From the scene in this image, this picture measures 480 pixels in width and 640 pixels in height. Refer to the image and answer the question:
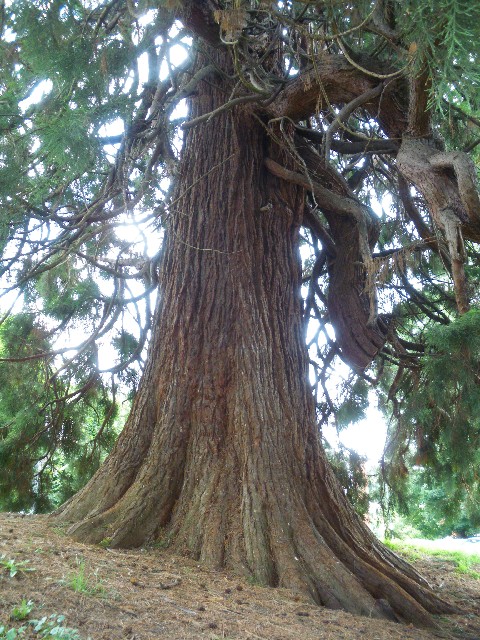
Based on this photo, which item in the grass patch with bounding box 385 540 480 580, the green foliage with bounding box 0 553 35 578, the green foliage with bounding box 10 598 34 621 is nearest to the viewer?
the green foliage with bounding box 10 598 34 621

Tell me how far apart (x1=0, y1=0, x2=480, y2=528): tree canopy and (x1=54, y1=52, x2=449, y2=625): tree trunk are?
32 cm

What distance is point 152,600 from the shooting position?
2.89 metres

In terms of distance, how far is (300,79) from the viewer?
4801mm

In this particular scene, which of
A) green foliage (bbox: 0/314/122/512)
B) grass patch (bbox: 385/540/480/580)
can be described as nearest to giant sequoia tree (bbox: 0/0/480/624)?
green foliage (bbox: 0/314/122/512)

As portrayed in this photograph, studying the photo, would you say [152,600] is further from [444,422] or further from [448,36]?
[444,422]

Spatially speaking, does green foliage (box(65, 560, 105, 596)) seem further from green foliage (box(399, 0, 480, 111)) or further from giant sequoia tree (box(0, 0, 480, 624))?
green foliage (box(399, 0, 480, 111))

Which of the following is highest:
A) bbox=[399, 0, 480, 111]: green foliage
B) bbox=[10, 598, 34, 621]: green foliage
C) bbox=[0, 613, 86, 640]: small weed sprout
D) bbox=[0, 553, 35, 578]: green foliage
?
bbox=[399, 0, 480, 111]: green foliage

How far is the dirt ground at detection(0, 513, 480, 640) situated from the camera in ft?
8.21

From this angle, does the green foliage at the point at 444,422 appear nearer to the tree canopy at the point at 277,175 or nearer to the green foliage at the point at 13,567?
the tree canopy at the point at 277,175

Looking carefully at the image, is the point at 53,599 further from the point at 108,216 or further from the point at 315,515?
the point at 108,216

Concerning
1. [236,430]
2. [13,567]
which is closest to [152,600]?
[13,567]

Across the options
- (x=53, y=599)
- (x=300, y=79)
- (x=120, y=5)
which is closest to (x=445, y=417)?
(x=300, y=79)

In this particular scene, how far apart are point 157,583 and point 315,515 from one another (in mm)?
1210

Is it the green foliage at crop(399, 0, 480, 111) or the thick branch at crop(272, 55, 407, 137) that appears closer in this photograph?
the green foliage at crop(399, 0, 480, 111)
